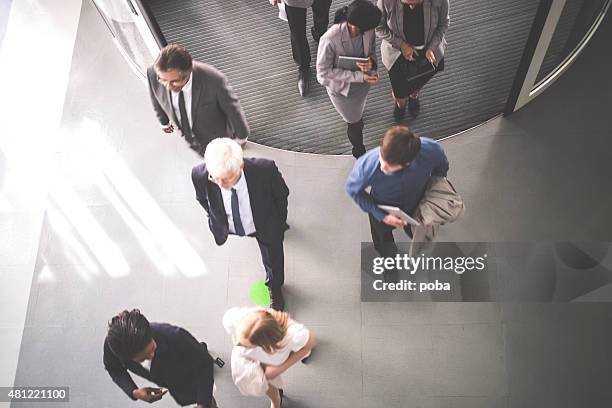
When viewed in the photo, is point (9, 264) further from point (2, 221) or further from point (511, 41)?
point (511, 41)

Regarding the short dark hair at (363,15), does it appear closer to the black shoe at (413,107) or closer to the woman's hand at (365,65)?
the woman's hand at (365,65)

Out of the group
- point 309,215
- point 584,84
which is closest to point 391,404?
point 309,215

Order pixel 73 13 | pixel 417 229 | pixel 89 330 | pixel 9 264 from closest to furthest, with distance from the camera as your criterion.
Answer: pixel 417 229, pixel 89 330, pixel 9 264, pixel 73 13

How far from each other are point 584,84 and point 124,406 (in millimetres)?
4570

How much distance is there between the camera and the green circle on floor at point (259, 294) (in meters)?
4.72

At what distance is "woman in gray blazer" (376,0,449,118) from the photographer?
439 centimetres

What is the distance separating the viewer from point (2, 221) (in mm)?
5266

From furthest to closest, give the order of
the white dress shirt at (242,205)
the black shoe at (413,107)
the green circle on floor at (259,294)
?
1. the black shoe at (413,107)
2. the green circle on floor at (259,294)
3. the white dress shirt at (242,205)

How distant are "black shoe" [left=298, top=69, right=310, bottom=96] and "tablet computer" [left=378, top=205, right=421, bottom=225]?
1.99 meters

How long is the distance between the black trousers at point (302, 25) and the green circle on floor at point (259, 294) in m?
2.02

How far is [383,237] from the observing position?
15.0 ft

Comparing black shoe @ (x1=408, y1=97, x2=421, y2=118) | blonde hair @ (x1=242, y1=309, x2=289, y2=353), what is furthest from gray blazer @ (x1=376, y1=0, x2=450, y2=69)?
blonde hair @ (x1=242, y1=309, x2=289, y2=353)

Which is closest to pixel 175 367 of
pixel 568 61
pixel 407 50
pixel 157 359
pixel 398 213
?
pixel 157 359

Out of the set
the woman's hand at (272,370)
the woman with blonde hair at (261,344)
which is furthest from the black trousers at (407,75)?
the woman's hand at (272,370)
